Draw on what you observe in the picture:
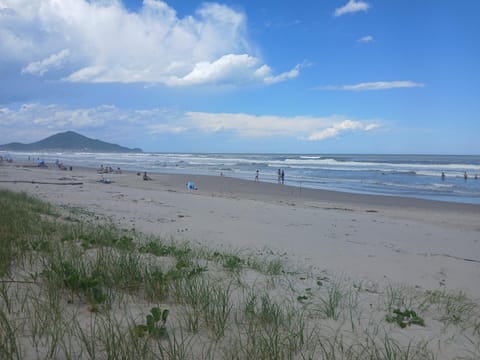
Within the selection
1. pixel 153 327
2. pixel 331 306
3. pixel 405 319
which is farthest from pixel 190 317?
pixel 405 319

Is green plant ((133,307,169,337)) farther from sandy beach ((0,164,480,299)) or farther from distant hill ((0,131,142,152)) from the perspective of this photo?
distant hill ((0,131,142,152))

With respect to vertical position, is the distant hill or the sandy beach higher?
the distant hill

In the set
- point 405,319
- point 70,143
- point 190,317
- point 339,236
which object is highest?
point 70,143

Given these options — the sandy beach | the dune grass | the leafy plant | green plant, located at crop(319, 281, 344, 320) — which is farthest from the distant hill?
the leafy plant

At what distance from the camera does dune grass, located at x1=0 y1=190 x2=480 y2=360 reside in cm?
222

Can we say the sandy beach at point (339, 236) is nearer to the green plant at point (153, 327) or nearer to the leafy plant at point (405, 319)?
the leafy plant at point (405, 319)

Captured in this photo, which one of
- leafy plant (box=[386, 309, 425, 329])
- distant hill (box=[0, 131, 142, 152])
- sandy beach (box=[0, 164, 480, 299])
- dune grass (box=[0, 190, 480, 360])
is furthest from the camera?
distant hill (box=[0, 131, 142, 152])

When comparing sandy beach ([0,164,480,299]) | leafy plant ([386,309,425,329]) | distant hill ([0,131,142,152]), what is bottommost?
sandy beach ([0,164,480,299])

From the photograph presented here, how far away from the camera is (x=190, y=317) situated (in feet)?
8.50

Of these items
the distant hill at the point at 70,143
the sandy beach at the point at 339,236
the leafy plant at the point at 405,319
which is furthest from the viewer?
the distant hill at the point at 70,143

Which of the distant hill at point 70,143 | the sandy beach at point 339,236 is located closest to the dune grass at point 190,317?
the sandy beach at point 339,236

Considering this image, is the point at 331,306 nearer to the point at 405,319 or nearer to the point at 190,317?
the point at 405,319

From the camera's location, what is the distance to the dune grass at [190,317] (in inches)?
87.5

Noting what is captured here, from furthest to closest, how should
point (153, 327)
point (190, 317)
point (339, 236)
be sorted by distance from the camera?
point (339, 236)
point (190, 317)
point (153, 327)
